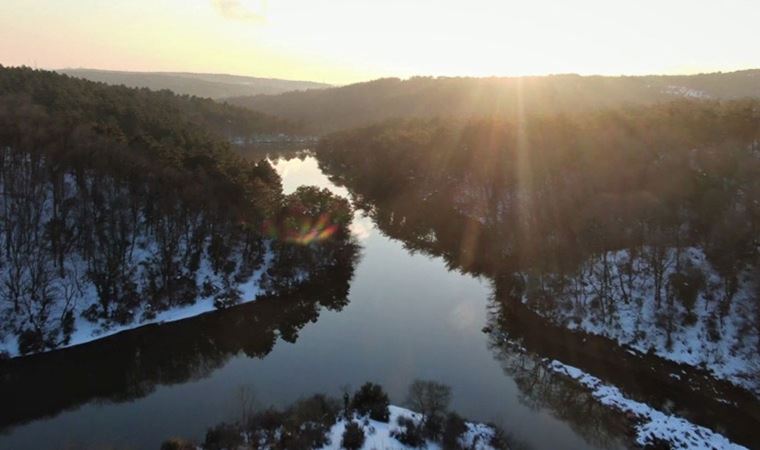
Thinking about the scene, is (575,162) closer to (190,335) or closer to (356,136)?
(190,335)

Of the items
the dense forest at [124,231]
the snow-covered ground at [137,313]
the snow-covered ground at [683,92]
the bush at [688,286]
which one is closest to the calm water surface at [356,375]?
the snow-covered ground at [137,313]

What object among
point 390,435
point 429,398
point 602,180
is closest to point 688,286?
point 602,180

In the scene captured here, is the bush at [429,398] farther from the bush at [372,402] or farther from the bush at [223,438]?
the bush at [223,438]

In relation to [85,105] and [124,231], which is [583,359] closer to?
[124,231]

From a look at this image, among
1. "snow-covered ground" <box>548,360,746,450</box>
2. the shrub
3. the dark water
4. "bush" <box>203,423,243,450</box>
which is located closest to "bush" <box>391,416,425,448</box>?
the shrub

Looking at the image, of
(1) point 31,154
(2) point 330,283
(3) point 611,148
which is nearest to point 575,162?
(3) point 611,148

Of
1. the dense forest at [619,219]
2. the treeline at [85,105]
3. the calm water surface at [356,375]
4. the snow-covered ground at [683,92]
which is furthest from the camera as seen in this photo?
the snow-covered ground at [683,92]

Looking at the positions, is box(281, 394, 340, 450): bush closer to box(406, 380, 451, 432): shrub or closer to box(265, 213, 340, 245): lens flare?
box(406, 380, 451, 432): shrub
